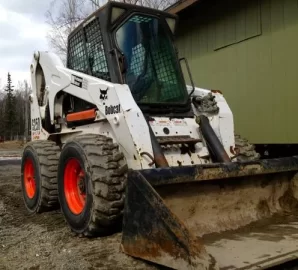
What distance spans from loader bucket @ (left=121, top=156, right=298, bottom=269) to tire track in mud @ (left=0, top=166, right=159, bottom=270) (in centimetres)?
25

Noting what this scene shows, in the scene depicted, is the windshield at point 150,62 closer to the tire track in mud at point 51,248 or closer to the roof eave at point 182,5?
the tire track in mud at point 51,248

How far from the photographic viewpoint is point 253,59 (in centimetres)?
861

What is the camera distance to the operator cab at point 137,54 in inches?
212

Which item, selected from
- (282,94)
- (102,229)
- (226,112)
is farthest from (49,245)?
(282,94)

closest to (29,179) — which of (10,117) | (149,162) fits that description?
(149,162)

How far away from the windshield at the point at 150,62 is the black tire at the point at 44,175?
5.29 ft

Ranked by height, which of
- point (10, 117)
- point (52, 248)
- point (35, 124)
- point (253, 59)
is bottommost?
point (52, 248)

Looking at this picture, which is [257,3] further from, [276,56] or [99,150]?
[99,150]

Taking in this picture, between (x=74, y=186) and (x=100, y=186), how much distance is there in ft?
2.87

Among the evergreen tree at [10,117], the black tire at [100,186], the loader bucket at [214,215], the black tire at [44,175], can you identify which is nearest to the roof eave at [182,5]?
the black tire at [44,175]

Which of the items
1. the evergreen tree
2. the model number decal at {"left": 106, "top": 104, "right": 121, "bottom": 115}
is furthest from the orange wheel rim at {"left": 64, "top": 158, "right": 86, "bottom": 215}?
the evergreen tree

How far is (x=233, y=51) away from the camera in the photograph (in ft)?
30.2

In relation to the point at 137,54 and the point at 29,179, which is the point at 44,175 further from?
the point at 137,54

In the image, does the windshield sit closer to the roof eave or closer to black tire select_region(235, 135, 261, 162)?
black tire select_region(235, 135, 261, 162)
